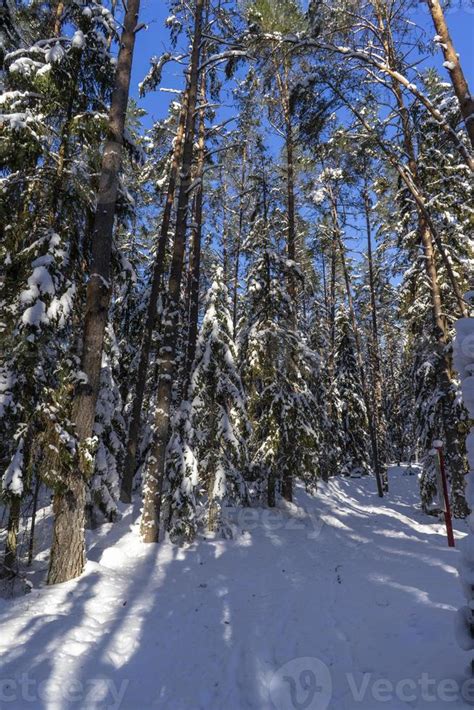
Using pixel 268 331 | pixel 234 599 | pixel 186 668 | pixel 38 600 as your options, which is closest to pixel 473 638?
pixel 186 668

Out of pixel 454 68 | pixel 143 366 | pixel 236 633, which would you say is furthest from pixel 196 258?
pixel 236 633

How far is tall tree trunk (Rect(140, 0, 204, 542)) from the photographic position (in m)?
8.36

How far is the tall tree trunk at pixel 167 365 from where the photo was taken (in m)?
8.36

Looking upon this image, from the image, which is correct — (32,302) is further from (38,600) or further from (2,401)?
(38,600)

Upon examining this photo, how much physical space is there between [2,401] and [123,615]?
3289mm

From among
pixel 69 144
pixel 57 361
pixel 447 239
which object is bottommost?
pixel 57 361

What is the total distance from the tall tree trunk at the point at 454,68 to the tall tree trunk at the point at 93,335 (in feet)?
16.6

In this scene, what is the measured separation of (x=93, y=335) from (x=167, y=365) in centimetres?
282

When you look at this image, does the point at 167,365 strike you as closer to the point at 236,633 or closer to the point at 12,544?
the point at 12,544

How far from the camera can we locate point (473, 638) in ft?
9.94

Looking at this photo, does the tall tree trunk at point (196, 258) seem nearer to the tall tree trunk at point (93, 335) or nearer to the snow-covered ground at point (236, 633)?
the tall tree trunk at point (93, 335)

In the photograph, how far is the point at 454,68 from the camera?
6.13 meters

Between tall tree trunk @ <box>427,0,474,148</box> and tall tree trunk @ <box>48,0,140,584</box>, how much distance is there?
507cm

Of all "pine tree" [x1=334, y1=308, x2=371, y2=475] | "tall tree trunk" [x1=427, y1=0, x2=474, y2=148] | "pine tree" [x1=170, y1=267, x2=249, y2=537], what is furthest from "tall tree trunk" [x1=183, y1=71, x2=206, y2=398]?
"pine tree" [x1=334, y1=308, x2=371, y2=475]
